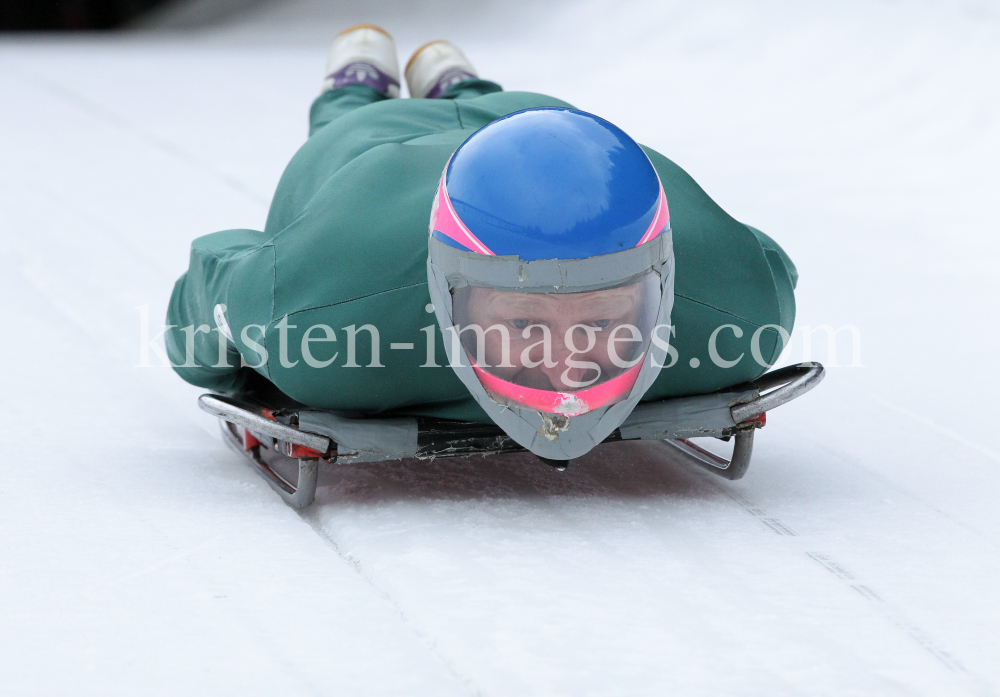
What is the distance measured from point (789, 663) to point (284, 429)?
905 mm

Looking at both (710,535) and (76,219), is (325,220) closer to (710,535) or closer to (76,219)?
(710,535)

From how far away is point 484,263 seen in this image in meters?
1.69

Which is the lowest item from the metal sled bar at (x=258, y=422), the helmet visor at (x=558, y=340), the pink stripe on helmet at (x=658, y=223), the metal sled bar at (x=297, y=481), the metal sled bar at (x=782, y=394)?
the metal sled bar at (x=297, y=481)

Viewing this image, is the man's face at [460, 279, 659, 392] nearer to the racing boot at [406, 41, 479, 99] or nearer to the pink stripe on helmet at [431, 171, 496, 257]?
the pink stripe on helmet at [431, 171, 496, 257]

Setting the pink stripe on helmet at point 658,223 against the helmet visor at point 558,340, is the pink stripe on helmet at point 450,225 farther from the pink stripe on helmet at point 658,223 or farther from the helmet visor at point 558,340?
the pink stripe on helmet at point 658,223

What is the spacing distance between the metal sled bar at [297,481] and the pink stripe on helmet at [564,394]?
0.39 meters

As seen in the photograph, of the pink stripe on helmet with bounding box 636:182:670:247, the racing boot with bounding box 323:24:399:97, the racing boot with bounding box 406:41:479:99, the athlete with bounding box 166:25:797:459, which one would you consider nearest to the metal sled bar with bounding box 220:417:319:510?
the athlete with bounding box 166:25:797:459

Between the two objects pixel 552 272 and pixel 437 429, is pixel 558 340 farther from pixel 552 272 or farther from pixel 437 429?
pixel 437 429

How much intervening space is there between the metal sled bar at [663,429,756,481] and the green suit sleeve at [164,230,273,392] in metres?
0.88

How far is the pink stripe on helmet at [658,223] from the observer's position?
1703 mm

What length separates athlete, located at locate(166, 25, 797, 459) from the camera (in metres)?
1.68

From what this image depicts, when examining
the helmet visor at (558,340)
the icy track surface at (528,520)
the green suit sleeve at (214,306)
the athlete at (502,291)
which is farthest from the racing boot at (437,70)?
the helmet visor at (558,340)

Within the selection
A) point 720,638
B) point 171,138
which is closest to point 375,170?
point 720,638

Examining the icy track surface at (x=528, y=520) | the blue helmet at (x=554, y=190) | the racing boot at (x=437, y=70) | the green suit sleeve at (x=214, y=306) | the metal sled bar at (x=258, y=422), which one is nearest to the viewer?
the icy track surface at (x=528, y=520)
